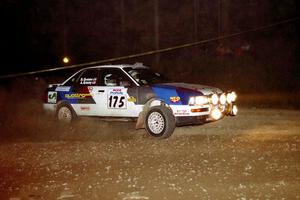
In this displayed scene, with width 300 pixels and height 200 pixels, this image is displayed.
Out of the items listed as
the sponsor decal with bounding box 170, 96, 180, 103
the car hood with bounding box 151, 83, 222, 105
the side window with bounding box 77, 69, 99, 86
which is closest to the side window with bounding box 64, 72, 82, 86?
the side window with bounding box 77, 69, 99, 86

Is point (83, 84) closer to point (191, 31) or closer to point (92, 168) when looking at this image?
point (92, 168)

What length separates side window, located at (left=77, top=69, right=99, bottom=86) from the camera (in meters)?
11.8

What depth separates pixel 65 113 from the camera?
12211mm

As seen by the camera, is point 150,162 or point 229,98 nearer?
point 150,162

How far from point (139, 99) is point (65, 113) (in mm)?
2304

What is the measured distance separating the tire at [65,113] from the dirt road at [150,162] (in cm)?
21

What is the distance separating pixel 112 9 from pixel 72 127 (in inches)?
1014

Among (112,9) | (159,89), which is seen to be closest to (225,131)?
(159,89)

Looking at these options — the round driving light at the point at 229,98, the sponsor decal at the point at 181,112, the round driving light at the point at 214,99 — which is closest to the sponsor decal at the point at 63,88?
the sponsor decal at the point at 181,112

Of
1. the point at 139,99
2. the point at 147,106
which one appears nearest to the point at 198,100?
the point at 147,106

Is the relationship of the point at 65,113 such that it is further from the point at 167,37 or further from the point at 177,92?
the point at 167,37

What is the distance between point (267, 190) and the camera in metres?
6.27

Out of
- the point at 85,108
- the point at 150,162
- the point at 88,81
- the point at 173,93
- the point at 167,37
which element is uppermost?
the point at 167,37

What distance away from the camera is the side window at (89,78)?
11.8 m
